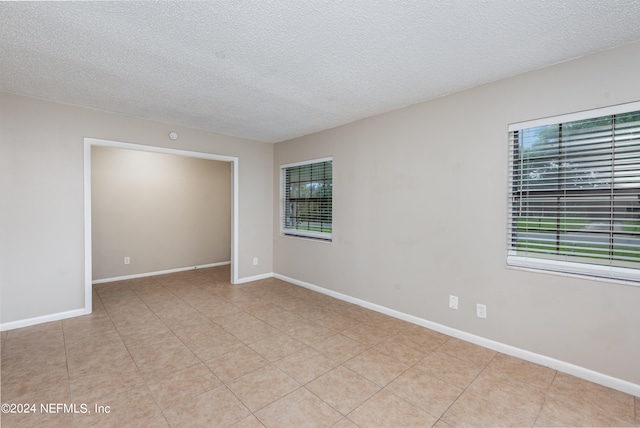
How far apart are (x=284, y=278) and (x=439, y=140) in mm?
3410

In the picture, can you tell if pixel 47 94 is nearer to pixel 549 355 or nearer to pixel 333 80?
pixel 333 80

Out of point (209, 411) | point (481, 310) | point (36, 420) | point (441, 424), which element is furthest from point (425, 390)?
point (36, 420)

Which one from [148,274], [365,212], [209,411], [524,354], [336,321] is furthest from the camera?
[148,274]

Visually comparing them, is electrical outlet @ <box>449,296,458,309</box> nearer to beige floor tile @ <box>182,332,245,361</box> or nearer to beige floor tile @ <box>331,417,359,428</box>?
beige floor tile @ <box>331,417,359,428</box>

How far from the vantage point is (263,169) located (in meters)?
5.20

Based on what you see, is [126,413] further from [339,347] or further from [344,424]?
[339,347]

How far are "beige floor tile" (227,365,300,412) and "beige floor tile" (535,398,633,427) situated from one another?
5.39 feet

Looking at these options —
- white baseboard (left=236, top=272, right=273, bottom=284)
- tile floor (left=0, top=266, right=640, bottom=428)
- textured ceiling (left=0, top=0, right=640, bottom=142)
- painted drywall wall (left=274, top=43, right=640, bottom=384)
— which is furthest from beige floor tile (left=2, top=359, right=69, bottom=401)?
painted drywall wall (left=274, top=43, right=640, bottom=384)

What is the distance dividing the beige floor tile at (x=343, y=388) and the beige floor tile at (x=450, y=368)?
549 mm

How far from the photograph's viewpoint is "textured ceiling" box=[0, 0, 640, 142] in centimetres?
170

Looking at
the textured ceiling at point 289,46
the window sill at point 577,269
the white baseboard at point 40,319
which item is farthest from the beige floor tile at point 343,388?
the white baseboard at point 40,319

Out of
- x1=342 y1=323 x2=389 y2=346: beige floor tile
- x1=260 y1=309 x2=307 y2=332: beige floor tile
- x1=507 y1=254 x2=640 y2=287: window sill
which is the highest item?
x1=507 y1=254 x2=640 y2=287: window sill

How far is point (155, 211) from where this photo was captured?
5.38 m

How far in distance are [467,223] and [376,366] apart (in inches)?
63.2
